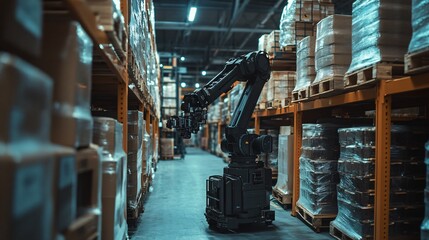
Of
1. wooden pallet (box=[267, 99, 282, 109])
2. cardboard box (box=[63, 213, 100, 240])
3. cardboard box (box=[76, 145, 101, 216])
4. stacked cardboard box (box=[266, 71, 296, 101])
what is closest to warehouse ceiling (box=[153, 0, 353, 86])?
stacked cardboard box (box=[266, 71, 296, 101])

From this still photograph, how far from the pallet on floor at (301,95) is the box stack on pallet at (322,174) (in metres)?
Result: 0.46

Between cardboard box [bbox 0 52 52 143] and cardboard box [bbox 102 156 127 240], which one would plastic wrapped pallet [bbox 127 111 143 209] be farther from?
cardboard box [bbox 0 52 52 143]

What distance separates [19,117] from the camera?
49.4 inches

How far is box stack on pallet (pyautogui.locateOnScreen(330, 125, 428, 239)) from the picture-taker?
4172 mm

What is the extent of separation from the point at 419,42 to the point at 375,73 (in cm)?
64

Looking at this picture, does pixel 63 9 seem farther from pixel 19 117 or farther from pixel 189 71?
pixel 189 71

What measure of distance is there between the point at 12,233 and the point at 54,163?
0.35 meters

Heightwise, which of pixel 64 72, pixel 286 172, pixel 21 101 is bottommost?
pixel 286 172

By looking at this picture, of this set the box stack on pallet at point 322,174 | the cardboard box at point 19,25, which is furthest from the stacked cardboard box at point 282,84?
the cardboard box at point 19,25

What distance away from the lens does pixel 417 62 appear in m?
3.27

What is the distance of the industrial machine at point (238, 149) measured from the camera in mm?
5395

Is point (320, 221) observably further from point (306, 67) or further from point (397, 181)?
point (306, 67)

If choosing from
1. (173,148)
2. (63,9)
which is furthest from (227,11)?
(63,9)

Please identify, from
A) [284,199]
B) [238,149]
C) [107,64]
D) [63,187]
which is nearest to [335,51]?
[238,149]
